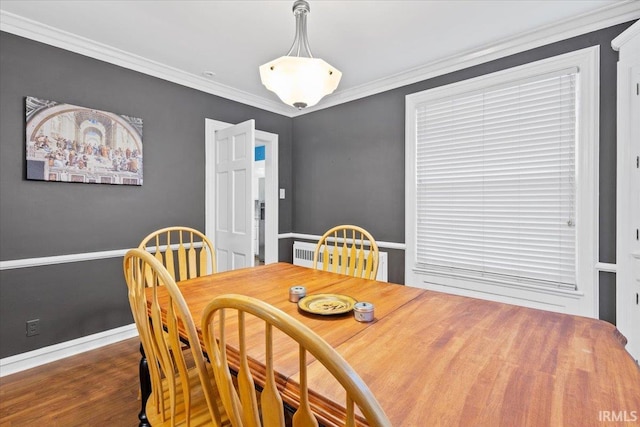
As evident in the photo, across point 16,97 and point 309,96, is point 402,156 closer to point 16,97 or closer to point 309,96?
point 309,96

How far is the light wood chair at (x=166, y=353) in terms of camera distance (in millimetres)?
832

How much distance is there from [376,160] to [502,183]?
1.22 meters

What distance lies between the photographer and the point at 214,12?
2018 millimetres

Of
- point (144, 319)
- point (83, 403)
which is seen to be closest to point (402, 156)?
point (144, 319)

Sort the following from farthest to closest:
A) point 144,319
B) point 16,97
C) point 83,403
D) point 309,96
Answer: point 16,97, point 83,403, point 309,96, point 144,319

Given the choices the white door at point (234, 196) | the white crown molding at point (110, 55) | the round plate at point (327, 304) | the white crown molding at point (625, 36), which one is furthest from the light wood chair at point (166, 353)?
the white crown molding at point (625, 36)

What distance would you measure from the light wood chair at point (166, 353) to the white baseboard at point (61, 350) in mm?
1768

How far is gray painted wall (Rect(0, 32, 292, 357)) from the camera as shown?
6.98 ft

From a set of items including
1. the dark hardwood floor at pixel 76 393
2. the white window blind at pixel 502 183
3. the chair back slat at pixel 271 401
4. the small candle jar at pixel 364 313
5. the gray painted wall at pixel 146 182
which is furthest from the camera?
the white window blind at pixel 502 183

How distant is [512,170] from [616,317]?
1189mm

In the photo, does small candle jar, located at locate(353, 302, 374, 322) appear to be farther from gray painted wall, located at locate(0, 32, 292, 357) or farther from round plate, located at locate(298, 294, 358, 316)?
gray painted wall, located at locate(0, 32, 292, 357)

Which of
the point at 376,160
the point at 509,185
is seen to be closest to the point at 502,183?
the point at 509,185

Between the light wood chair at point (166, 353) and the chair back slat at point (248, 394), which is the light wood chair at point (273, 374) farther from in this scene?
the light wood chair at point (166, 353)

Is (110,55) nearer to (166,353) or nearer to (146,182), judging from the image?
(146,182)
